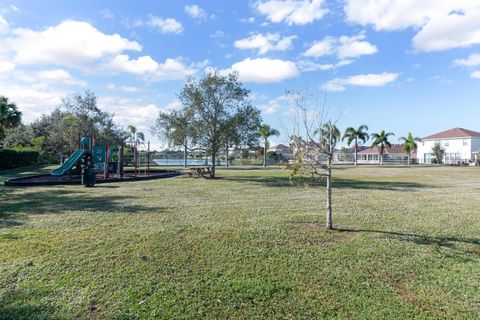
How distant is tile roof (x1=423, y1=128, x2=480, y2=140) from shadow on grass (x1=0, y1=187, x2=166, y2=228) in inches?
2774

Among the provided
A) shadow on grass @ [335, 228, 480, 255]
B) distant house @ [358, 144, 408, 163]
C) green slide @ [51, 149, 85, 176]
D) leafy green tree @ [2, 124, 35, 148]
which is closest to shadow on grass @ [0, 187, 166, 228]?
green slide @ [51, 149, 85, 176]

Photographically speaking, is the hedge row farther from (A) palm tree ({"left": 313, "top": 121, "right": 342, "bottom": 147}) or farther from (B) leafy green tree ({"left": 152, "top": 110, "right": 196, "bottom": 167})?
(A) palm tree ({"left": 313, "top": 121, "right": 342, "bottom": 147})

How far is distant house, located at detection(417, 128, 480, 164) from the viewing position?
6169 cm

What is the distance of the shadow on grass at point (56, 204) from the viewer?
819 centimetres

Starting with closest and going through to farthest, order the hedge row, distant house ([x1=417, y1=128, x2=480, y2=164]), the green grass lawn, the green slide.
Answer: the green grass lawn < the green slide < the hedge row < distant house ([x1=417, y1=128, x2=480, y2=164])

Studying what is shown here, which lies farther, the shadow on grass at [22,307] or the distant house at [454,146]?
the distant house at [454,146]

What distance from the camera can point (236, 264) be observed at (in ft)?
15.5

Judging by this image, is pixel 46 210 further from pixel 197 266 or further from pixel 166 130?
pixel 166 130

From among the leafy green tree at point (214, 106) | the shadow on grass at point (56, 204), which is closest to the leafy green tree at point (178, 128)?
the leafy green tree at point (214, 106)

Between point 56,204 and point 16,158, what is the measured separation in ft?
77.0

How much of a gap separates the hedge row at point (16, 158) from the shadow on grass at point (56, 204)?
664 inches

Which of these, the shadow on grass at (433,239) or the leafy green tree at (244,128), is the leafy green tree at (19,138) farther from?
the shadow on grass at (433,239)

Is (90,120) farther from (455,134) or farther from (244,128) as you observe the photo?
(455,134)

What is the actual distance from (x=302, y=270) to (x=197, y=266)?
1479 millimetres
